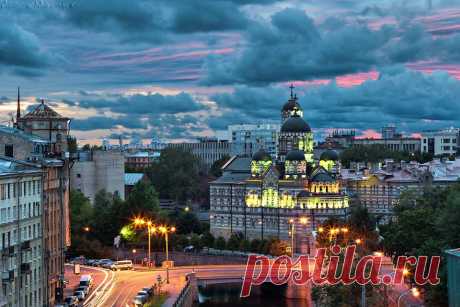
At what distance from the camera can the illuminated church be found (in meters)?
157

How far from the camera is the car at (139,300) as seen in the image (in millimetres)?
85625

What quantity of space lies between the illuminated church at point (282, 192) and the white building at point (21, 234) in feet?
260

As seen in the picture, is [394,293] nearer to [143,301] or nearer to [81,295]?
[143,301]

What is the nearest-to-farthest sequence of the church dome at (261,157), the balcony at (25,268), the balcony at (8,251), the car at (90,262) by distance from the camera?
1. the balcony at (8,251)
2. the balcony at (25,268)
3. the car at (90,262)
4. the church dome at (261,157)

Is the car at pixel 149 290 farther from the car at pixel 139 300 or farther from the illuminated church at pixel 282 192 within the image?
the illuminated church at pixel 282 192

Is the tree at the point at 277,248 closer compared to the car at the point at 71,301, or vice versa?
the car at the point at 71,301

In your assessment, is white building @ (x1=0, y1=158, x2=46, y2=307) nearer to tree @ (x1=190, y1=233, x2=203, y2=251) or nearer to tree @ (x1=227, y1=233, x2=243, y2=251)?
tree @ (x1=190, y1=233, x2=203, y2=251)

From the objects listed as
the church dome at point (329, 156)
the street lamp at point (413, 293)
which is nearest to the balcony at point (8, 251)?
the street lamp at point (413, 293)

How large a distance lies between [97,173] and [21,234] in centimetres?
10454

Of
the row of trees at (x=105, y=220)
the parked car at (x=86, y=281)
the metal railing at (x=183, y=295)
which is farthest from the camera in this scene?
the row of trees at (x=105, y=220)

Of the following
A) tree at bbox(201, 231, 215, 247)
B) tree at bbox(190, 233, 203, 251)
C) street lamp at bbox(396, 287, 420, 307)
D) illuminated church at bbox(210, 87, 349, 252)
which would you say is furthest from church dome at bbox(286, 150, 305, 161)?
street lamp at bbox(396, 287, 420, 307)

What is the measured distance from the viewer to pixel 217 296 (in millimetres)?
117000

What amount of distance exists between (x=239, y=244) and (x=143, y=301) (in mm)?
63487

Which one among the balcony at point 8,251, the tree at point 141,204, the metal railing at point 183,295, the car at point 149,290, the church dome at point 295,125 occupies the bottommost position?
the metal railing at point 183,295
